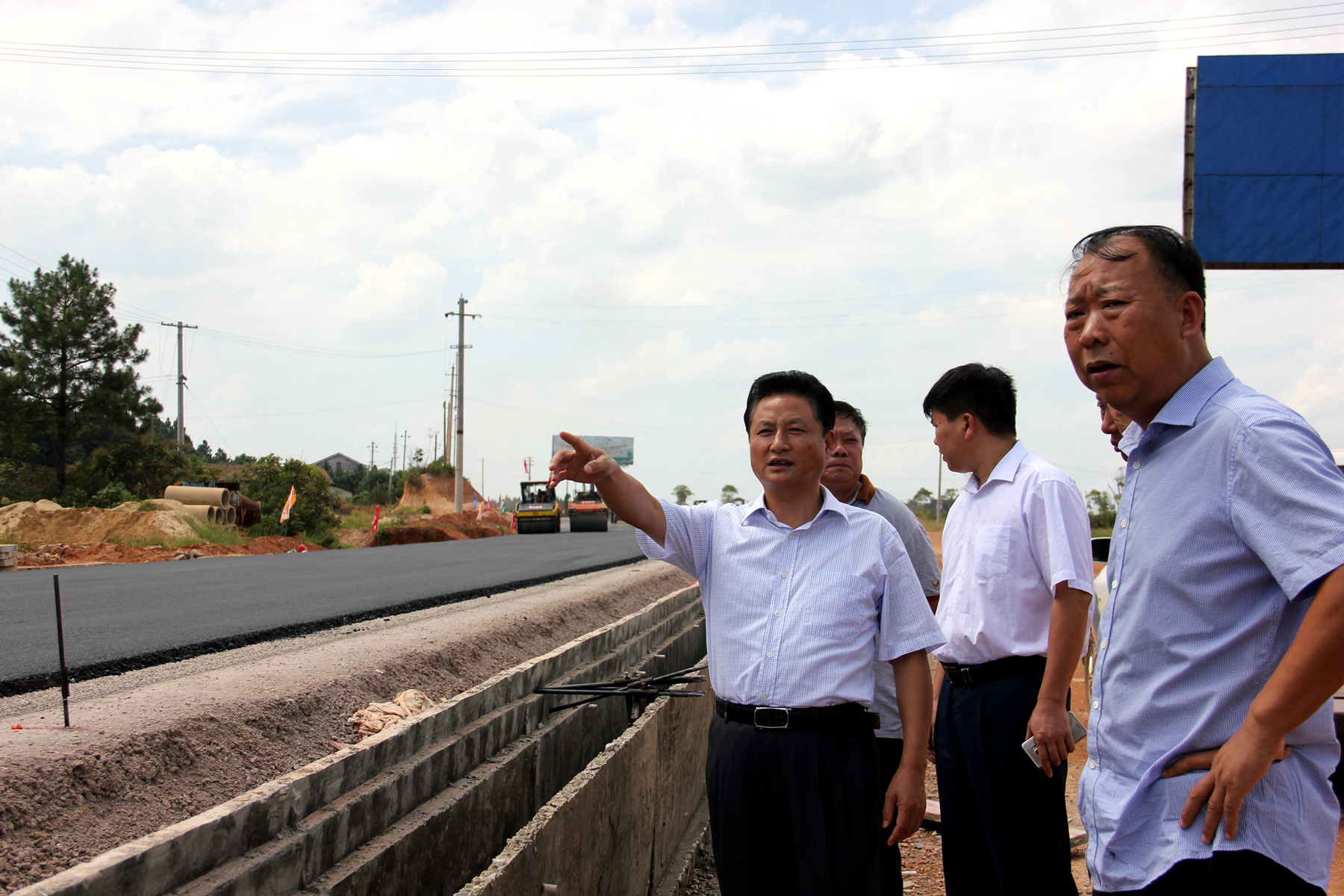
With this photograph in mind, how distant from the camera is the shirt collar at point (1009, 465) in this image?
11.1 feet

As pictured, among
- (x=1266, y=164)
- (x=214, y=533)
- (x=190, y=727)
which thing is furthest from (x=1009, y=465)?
(x=214, y=533)

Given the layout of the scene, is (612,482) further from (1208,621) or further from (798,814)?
(1208,621)

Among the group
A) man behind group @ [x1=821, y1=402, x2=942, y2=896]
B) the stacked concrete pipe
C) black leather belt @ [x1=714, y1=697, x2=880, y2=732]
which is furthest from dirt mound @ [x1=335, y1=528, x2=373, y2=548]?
black leather belt @ [x1=714, y1=697, x2=880, y2=732]

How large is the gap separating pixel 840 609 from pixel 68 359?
42.3m

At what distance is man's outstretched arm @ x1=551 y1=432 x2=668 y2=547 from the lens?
2.64 meters

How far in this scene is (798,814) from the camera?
2545mm

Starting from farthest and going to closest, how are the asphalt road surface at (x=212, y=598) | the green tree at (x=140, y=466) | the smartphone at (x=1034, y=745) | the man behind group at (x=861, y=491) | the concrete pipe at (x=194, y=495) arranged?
the green tree at (x=140, y=466) → the concrete pipe at (x=194, y=495) → the asphalt road surface at (x=212, y=598) → the man behind group at (x=861, y=491) → the smartphone at (x=1034, y=745)

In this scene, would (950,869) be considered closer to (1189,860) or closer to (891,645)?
(891,645)

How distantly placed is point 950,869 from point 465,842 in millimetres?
1978

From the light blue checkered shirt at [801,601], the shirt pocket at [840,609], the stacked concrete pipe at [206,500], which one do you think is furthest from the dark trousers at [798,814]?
the stacked concrete pipe at [206,500]

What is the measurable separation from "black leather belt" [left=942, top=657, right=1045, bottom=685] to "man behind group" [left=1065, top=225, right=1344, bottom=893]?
1.25 m

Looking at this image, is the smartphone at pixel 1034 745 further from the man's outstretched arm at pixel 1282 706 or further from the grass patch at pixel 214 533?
the grass patch at pixel 214 533

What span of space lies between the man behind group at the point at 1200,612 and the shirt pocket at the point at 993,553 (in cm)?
125

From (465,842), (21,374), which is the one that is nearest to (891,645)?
(465,842)
